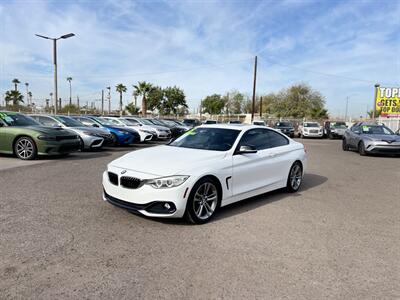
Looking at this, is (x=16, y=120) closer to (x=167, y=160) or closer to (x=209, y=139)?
(x=209, y=139)

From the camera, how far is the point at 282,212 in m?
5.45

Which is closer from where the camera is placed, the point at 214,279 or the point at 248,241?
the point at 214,279

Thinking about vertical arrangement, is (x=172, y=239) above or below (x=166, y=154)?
below

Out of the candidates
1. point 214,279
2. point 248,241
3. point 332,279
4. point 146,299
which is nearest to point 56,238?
point 146,299

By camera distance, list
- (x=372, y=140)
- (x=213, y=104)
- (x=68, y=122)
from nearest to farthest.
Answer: (x=68, y=122) < (x=372, y=140) < (x=213, y=104)

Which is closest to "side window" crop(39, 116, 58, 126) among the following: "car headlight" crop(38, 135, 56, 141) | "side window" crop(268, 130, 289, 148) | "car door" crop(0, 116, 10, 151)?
"car door" crop(0, 116, 10, 151)

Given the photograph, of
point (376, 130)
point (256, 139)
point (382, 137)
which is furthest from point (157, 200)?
point (376, 130)

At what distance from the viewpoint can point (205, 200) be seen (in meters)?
4.83

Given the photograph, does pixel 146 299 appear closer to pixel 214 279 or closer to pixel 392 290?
pixel 214 279

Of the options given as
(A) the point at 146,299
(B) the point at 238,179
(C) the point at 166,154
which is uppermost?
(C) the point at 166,154

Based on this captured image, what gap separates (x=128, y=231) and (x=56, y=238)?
88cm

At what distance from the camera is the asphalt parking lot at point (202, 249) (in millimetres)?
3049

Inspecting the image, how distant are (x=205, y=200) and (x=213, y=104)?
84.4m

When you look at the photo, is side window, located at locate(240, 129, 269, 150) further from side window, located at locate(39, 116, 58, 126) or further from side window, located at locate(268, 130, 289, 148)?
side window, located at locate(39, 116, 58, 126)
